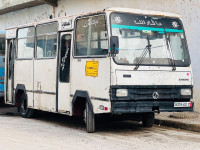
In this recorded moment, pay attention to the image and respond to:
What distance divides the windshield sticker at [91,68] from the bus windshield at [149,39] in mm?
584

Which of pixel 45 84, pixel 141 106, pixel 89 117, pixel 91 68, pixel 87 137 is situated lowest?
pixel 87 137

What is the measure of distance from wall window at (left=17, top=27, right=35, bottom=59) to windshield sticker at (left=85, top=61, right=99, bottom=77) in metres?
3.15

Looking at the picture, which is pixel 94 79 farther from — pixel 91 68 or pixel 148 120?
pixel 148 120

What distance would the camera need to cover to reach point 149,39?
966cm

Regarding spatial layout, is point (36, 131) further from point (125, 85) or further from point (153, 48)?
point (153, 48)

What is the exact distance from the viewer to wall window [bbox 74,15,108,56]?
369 inches

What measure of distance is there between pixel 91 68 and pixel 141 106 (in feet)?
4.33

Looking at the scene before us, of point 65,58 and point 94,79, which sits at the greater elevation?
point 65,58

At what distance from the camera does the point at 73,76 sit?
33.9ft

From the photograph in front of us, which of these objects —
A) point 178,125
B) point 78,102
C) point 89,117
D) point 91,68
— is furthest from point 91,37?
point 178,125

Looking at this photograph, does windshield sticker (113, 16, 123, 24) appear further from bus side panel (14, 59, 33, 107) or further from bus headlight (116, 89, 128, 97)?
bus side panel (14, 59, 33, 107)

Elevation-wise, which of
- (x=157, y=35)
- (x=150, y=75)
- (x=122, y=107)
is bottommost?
(x=122, y=107)

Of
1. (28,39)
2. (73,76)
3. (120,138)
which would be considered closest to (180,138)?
(120,138)

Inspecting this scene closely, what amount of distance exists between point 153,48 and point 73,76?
1926 millimetres
